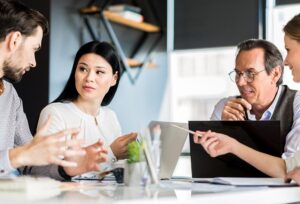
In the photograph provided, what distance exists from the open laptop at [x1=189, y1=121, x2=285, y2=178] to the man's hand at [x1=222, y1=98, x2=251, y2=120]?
53cm

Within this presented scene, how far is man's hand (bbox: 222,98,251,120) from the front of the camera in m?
2.78

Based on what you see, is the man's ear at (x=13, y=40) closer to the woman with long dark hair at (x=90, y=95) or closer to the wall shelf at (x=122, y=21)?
the woman with long dark hair at (x=90, y=95)

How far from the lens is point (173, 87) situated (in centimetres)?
561

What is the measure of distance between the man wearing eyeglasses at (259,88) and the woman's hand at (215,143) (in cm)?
64

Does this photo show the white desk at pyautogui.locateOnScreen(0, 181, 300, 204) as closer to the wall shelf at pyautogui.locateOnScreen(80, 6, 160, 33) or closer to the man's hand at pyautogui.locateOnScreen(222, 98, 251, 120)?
the man's hand at pyautogui.locateOnScreen(222, 98, 251, 120)

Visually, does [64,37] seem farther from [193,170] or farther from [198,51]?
[193,170]

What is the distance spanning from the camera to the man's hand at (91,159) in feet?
6.22

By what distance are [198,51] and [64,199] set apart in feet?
14.1

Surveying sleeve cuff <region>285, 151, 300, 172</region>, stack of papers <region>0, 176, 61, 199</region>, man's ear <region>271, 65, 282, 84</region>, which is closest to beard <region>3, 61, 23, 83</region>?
stack of papers <region>0, 176, 61, 199</region>

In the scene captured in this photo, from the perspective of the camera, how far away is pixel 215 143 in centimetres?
206

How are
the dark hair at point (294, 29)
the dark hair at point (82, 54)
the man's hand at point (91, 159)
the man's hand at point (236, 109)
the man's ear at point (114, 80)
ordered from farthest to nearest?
the man's ear at point (114, 80), the dark hair at point (82, 54), the man's hand at point (236, 109), the dark hair at point (294, 29), the man's hand at point (91, 159)

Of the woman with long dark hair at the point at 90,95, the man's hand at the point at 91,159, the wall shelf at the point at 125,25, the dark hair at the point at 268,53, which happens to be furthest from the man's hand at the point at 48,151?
the wall shelf at the point at 125,25

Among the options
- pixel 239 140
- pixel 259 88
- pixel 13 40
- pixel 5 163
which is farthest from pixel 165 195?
pixel 259 88

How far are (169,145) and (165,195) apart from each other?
74 cm
